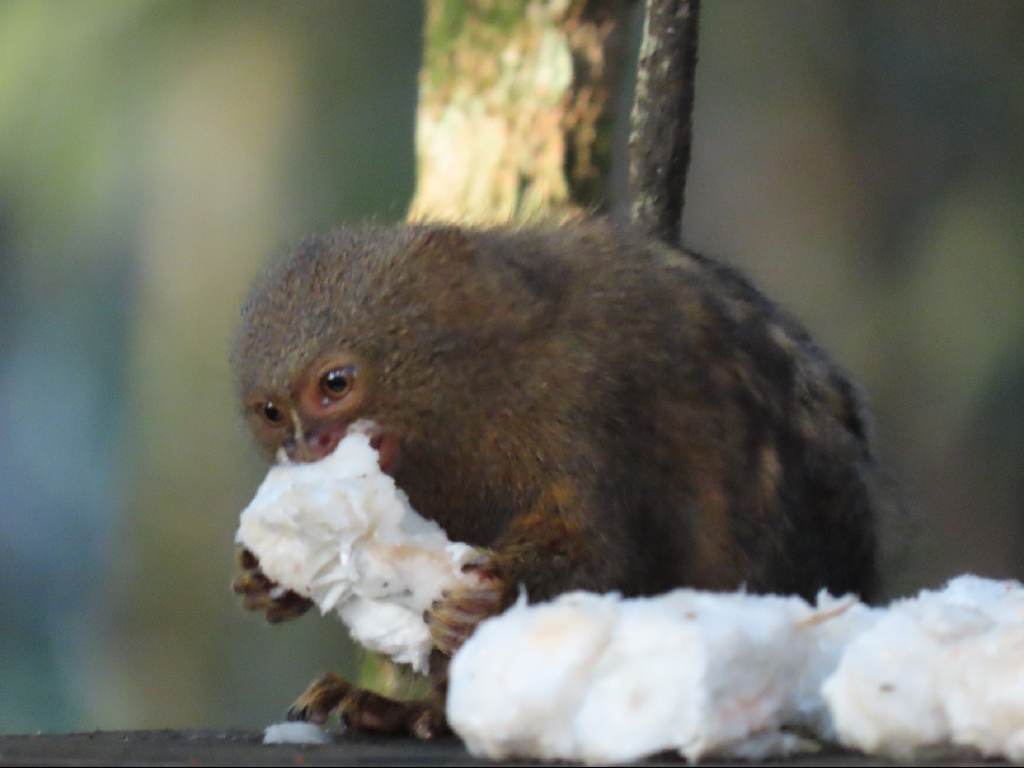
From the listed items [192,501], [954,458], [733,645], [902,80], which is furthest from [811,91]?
[733,645]

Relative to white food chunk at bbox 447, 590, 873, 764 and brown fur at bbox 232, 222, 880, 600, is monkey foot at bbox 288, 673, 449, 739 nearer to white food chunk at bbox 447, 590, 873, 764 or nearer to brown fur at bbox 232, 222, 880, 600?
brown fur at bbox 232, 222, 880, 600

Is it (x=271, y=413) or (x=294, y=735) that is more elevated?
(x=271, y=413)

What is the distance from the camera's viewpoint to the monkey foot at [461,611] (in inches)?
105

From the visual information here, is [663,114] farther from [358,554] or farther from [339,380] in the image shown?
[358,554]

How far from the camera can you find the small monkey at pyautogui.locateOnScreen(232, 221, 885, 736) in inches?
122

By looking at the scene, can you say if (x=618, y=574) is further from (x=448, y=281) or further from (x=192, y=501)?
(x=192, y=501)

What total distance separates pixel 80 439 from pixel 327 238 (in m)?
5.27

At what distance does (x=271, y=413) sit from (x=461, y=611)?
815mm

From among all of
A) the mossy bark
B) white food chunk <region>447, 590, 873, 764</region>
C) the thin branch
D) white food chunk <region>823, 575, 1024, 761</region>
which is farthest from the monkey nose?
the mossy bark

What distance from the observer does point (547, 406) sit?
316 cm

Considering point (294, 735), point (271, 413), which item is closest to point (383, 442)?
point (271, 413)

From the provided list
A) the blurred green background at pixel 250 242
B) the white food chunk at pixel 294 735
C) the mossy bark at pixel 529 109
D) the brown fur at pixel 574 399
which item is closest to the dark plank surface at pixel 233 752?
the white food chunk at pixel 294 735

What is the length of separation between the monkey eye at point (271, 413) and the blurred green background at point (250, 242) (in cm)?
488

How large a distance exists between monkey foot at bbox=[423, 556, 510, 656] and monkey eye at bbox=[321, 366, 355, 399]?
24.0 inches
